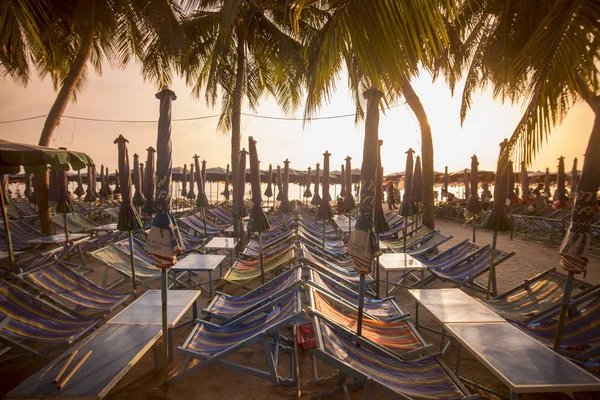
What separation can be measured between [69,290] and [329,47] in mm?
4582

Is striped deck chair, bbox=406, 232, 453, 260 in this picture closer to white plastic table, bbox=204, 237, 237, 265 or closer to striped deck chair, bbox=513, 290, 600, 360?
striped deck chair, bbox=513, 290, 600, 360

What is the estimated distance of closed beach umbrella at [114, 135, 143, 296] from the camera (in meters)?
4.71

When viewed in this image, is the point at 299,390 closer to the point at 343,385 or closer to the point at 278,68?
the point at 343,385

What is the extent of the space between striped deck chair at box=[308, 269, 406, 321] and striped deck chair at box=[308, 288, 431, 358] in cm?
7

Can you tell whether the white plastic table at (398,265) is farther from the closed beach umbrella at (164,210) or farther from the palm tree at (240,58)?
the palm tree at (240,58)

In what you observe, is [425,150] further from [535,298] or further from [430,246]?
[535,298]

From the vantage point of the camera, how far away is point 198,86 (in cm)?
1190

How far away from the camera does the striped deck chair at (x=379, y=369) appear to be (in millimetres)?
2064

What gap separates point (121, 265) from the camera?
17.5 ft

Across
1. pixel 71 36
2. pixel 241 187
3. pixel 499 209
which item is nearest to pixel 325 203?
pixel 241 187

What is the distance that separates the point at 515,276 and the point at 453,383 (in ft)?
17.4

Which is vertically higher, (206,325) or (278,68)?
(278,68)

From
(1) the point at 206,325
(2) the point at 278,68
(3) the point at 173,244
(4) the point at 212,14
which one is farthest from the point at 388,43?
(4) the point at 212,14

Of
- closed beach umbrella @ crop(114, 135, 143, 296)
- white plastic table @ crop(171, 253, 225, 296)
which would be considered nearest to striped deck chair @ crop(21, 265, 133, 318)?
closed beach umbrella @ crop(114, 135, 143, 296)
